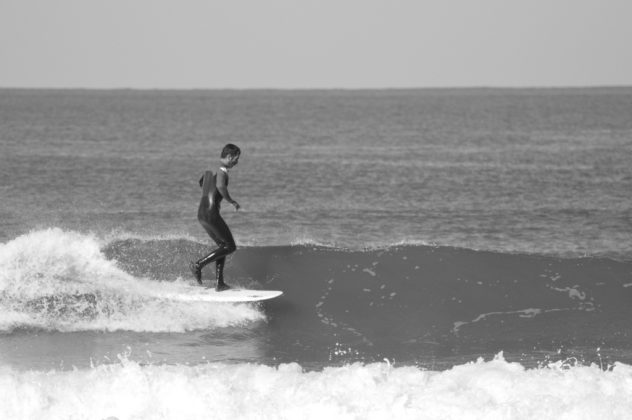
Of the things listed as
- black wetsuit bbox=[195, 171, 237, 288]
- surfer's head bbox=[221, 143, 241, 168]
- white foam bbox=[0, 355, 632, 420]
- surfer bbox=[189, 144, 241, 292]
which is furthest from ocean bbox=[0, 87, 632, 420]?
surfer's head bbox=[221, 143, 241, 168]

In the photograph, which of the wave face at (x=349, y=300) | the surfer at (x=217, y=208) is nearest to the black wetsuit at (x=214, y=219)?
the surfer at (x=217, y=208)

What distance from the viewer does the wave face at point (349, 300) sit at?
12945 mm

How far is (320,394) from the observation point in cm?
884

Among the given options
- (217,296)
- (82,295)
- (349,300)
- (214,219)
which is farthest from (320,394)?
(349,300)

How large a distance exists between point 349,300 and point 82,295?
393cm

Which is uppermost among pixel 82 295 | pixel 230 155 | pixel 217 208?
pixel 230 155

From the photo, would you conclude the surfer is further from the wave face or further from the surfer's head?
the wave face

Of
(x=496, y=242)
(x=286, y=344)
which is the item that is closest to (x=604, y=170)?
(x=496, y=242)

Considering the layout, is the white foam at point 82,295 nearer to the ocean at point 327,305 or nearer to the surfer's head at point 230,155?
the ocean at point 327,305

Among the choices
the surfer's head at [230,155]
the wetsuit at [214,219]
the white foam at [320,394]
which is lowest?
the white foam at [320,394]

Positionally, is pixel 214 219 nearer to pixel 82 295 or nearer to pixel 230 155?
pixel 230 155

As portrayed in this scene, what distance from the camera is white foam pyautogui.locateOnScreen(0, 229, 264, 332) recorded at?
13172 mm

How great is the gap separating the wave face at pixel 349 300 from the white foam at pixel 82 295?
2 centimetres

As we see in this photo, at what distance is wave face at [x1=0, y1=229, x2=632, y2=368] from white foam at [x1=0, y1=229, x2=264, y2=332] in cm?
2
